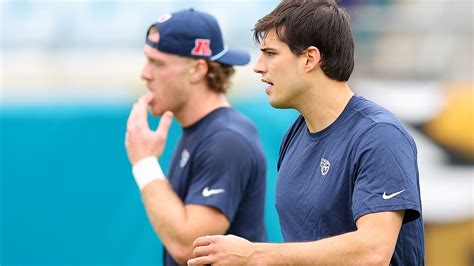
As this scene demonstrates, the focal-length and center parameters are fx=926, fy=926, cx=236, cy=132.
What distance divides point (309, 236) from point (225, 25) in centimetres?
515

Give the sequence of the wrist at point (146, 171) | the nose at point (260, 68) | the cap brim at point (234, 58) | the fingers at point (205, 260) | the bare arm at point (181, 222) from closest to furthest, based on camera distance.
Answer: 1. the fingers at point (205, 260)
2. the nose at point (260, 68)
3. the bare arm at point (181, 222)
4. the wrist at point (146, 171)
5. the cap brim at point (234, 58)

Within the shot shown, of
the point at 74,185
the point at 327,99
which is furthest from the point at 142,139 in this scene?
the point at 74,185

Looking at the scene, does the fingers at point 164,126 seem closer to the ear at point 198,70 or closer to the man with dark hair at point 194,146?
the man with dark hair at point 194,146

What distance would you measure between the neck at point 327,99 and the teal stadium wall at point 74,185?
445cm

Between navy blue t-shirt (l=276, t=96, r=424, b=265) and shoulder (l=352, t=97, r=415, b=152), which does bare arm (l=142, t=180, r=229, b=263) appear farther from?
shoulder (l=352, t=97, r=415, b=152)

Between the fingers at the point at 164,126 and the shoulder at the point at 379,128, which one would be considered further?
the fingers at the point at 164,126

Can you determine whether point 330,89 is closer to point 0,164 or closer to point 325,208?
point 325,208

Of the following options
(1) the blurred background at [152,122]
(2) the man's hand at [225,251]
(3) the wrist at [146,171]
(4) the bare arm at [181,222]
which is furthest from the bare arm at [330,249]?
(1) the blurred background at [152,122]

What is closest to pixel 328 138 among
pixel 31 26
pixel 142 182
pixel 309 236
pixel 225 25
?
pixel 309 236

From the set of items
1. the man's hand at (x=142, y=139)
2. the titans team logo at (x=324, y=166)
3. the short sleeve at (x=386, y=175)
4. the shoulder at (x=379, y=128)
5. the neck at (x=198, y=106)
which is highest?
the neck at (x=198, y=106)

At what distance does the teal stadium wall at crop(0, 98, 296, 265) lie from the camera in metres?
7.76

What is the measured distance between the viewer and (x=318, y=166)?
3.14m

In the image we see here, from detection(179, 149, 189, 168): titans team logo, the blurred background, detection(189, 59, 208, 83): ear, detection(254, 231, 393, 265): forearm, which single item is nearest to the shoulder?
detection(254, 231, 393, 265): forearm

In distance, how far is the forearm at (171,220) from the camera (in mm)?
4105
